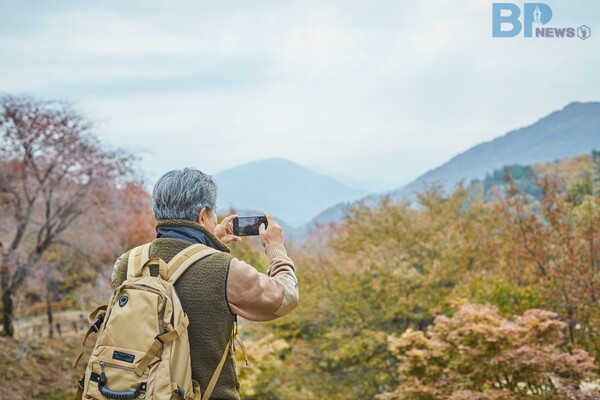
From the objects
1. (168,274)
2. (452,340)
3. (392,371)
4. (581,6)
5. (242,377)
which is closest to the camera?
(168,274)

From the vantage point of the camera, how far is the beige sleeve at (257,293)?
1.71 m

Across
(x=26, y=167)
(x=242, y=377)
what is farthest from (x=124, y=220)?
(x=242, y=377)

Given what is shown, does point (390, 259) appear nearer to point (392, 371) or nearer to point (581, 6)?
point (392, 371)

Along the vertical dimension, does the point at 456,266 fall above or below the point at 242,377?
above

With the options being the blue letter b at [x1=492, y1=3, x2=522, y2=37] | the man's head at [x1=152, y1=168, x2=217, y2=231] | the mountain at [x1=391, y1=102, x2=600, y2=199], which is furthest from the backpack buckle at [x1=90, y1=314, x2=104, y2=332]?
the mountain at [x1=391, y1=102, x2=600, y2=199]

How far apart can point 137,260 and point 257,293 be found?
0.38 meters

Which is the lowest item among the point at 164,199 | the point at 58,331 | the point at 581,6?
the point at 58,331

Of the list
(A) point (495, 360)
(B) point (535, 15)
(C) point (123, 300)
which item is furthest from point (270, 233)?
(B) point (535, 15)

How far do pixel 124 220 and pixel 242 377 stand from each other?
5.57 meters

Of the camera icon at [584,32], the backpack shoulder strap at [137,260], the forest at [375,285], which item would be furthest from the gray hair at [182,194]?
the camera icon at [584,32]

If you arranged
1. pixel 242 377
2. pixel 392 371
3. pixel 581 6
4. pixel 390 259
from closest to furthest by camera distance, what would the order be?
pixel 242 377, pixel 581 6, pixel 392 371, pixel 390 259

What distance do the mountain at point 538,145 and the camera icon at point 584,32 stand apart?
65639mm

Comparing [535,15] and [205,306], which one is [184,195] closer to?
[205,306]

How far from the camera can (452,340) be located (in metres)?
6.18
